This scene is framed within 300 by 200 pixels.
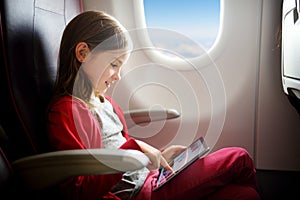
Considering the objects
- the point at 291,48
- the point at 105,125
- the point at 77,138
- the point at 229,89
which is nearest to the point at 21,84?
the point at 77,138

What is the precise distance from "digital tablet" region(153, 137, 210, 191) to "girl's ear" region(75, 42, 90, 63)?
1.30 feet

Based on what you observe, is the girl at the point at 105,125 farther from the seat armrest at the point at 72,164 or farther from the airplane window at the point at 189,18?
the airplane window at the point at 189,18

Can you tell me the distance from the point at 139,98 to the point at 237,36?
1.82ft

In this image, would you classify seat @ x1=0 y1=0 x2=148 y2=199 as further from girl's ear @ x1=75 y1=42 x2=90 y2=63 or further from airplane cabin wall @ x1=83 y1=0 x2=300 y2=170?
airplane cabin wall @ x1=83 y1=0 x2=300 y2=170

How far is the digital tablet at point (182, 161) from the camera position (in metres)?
0.81

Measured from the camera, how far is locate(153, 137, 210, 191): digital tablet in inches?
31.7

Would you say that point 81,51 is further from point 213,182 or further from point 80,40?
point 213,182

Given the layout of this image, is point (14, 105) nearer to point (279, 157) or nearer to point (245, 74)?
point (245, 74)

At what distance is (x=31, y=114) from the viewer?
74cm

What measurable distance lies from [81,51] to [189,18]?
2.22 ft

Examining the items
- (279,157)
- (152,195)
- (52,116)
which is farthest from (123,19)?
(279,157)

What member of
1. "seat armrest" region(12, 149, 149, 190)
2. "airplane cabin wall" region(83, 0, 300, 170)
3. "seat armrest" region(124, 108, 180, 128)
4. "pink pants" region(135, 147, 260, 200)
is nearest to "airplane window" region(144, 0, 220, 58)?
"airplane cabin wall" region(83, 0, 300, 170)

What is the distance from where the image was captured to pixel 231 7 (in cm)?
133

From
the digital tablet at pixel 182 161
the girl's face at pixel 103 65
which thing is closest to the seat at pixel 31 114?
the girl's face at pixel 103 65
